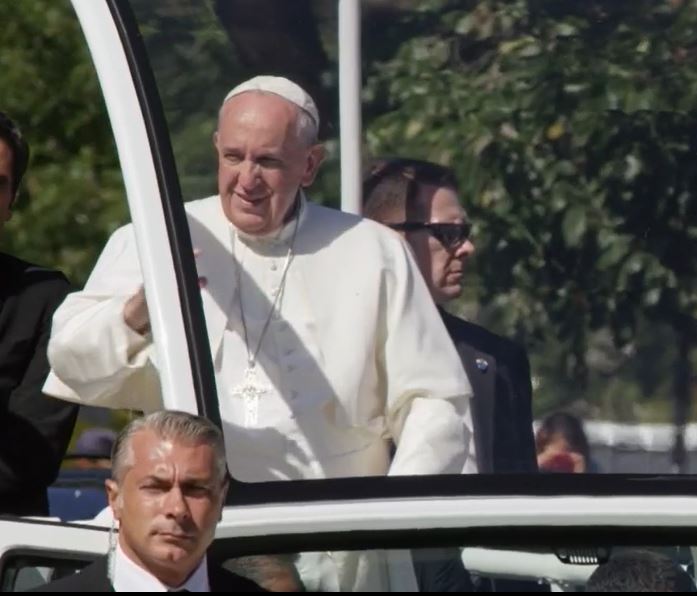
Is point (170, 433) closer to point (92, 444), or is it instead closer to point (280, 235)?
point (280, 235)

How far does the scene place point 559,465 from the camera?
14.4 ft

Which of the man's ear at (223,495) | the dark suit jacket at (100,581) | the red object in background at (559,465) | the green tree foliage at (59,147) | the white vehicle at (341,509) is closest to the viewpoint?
the dark suit jacket at (100,581)

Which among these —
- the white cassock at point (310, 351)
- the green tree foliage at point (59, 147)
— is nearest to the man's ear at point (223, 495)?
the white cassock at point (310, 351)

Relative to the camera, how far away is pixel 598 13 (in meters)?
4.66

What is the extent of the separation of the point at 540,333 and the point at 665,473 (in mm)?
362

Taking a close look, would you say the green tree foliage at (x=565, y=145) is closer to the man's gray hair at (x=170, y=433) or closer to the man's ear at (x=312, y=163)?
the man's ear at (x=312, y=163)

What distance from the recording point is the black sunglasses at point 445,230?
15.0 ft

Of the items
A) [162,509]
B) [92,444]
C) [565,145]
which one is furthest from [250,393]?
[92,444]

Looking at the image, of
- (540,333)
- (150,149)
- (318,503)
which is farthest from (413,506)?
(150,149)

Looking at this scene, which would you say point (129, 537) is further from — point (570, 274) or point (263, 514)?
point (570, 274)

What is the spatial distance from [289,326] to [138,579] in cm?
78

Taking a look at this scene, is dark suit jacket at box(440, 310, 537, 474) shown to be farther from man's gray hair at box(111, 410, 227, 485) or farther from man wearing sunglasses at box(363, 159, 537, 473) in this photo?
man's gray hair at box(111, 410, 227, 485)

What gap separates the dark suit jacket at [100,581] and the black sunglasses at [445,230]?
0.82 m

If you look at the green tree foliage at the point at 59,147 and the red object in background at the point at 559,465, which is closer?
the red object in background at the point at 559,465
